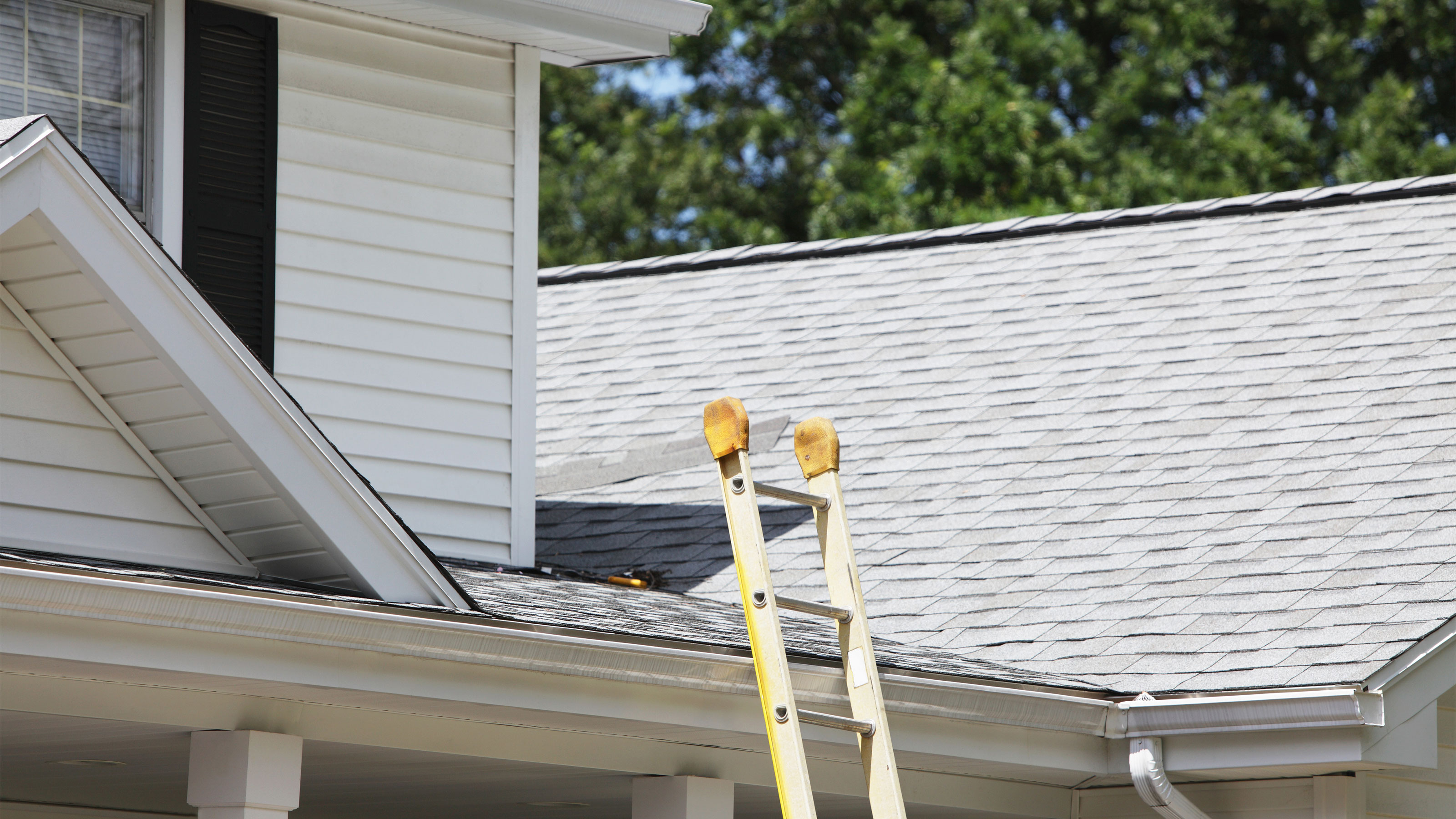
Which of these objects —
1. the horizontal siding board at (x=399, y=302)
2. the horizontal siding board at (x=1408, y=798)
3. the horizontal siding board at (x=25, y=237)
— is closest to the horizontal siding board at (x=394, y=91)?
the horizontal siding board at (x=399, y=302)

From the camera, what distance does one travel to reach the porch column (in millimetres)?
6402

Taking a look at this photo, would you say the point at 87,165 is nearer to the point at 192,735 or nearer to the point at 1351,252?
the point at 192,735

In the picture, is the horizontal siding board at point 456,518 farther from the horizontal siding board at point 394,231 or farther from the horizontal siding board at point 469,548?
the horizontal siding board at point 394,231

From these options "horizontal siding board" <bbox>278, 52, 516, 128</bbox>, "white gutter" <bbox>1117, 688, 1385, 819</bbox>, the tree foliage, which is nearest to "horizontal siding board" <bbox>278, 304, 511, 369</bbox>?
"horizontal siding board" <bbox>278, 52, 516, 128</bbox>

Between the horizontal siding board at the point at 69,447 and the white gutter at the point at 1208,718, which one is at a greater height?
the horizontal siding board at the point at 69,447

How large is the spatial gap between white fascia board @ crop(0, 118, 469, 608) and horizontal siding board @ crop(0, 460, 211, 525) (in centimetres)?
57

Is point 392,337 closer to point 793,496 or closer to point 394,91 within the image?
point 394,91

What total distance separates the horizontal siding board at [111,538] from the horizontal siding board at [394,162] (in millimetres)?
2013

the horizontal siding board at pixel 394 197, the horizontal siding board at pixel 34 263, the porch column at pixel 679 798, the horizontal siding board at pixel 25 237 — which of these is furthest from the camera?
the horizontal siding board at pixel 394 197

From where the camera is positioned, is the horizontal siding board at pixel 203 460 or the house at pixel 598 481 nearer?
the house at pixel 598 481

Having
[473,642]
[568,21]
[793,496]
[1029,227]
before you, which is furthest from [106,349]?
[1029,227]

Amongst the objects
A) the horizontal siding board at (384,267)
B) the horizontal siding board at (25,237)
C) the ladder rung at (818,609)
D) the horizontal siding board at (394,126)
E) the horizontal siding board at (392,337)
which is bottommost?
the ladder rung at (818,609)

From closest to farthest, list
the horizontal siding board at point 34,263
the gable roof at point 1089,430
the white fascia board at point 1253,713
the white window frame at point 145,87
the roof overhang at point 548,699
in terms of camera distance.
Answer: the roof overhang at point 548,699 < the horizontal siding board at point 34,263 < the white fascia board at point 1253,713 < the gable roof at point 1089,430 < the white window frame at point 145,87

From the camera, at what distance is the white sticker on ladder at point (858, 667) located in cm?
568
